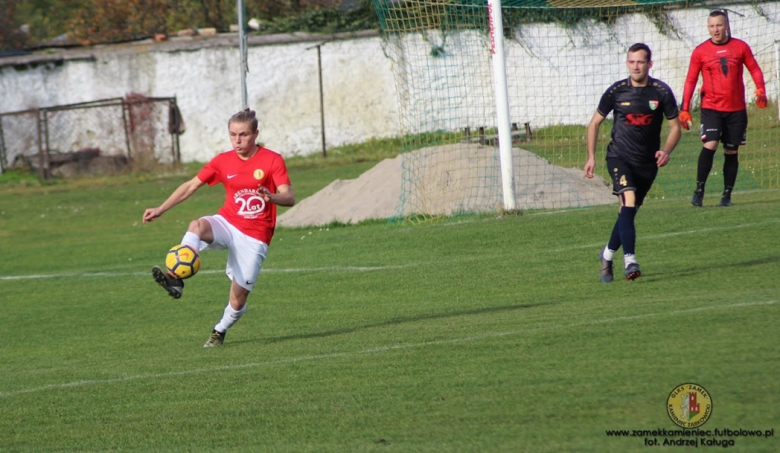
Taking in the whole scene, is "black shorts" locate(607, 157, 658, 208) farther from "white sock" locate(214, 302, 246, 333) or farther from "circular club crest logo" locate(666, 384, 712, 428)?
"circular club crest logo" locate(666, 384, 712, 428)

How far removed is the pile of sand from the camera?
16.3m

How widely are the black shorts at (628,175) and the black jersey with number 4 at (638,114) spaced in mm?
49

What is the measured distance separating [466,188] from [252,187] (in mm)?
8532

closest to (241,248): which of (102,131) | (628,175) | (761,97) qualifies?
(628,175)

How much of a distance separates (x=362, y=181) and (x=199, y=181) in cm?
1059

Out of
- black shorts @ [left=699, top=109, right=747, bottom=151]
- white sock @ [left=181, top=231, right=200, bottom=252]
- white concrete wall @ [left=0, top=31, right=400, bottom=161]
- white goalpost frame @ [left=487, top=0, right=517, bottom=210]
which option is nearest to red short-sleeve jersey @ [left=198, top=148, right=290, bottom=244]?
white sock @ [left=181, top=231, right=200, bottom=252]

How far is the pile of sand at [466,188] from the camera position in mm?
16312

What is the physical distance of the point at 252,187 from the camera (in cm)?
842

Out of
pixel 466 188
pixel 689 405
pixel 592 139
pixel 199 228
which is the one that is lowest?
pixel 689 405

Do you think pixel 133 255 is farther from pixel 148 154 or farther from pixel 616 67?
pixel 148 154

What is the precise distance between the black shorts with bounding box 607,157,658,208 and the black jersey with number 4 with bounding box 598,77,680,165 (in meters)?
0.05

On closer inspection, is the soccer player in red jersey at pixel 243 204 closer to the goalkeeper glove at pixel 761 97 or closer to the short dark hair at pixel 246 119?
the short dark hair at pixel 246 119

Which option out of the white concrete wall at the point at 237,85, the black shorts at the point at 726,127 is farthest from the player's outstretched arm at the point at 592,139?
the white concrete wall at the point at 237,85

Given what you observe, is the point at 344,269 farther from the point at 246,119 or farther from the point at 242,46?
the point at 242,46
